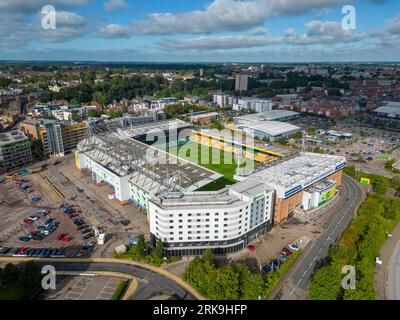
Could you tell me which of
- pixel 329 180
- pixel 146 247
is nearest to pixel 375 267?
pixel 329 180

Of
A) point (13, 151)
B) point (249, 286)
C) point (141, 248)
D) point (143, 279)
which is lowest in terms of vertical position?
point (143, 279)

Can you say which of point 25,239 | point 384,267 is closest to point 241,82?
point 384,267

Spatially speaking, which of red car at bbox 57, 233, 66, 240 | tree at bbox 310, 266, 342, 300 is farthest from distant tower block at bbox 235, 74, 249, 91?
tree at bbox 310, 266, 342, 300

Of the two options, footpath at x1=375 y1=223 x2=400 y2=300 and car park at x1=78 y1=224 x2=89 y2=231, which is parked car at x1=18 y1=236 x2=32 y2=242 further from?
Result: footpath at x1=375 y1=223 x2=400 y2=300

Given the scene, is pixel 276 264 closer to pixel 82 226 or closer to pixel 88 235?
pixel 88 235

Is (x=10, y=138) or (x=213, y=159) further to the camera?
(x=213, y=159)

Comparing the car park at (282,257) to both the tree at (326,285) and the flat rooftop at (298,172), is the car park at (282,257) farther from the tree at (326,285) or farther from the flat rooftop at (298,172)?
the flat rooftop at (298,172)

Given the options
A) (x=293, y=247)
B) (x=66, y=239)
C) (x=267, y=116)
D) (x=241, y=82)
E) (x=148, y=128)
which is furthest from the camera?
(x=241, y=82)

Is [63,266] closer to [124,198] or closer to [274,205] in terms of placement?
[124,198]
